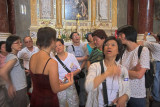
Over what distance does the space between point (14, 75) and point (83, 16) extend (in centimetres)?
694

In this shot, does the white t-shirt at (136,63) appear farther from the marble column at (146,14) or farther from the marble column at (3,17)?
the marble column at (146,14)

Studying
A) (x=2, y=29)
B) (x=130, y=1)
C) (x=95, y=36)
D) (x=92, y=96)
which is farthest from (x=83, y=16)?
(x=92, y=96)

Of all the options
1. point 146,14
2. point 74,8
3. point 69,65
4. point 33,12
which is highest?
point 74,8

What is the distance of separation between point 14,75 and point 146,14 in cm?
653

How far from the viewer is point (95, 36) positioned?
2637mm

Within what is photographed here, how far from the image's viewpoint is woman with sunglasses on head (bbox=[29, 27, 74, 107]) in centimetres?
167

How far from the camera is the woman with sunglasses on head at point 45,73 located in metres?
1.67

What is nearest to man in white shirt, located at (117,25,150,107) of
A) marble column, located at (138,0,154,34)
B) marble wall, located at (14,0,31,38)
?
marble column, located at (138,0,154,34)

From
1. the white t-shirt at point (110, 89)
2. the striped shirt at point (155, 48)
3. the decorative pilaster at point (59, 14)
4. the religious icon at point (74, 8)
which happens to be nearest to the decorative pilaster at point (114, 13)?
the religious icon at point (74, 8)

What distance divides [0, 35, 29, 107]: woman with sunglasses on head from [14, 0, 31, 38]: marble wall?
6.06 metres

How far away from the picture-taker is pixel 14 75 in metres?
2.35

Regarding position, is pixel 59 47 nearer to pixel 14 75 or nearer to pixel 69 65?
pixel 69 65

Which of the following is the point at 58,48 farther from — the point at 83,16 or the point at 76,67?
the point at 83,16

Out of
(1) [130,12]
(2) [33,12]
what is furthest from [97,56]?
(1) [130,12]
